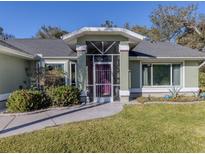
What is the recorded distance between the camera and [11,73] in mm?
13633

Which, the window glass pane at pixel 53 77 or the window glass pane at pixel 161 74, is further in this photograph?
the window glass pane at pixel 161 74

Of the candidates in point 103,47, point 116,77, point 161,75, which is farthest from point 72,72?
point 161,75

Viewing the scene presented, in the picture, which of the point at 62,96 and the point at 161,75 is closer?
the point at 62,96

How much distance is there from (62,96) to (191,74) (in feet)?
33.7

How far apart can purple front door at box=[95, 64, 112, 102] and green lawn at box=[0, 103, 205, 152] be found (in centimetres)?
425

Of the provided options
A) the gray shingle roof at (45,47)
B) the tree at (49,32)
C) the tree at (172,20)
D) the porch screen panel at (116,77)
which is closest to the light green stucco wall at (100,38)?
the porch screen panel at (116,77)

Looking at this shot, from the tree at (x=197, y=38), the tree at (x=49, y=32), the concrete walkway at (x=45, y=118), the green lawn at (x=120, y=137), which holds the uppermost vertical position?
the tree at (x=49, y=32)

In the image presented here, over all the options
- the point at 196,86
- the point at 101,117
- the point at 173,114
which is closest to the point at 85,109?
the point at 101,117

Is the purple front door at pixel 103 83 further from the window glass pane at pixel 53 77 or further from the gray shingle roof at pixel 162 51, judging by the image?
the gray shingle roof at pixel 162 51

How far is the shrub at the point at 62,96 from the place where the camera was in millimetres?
11820

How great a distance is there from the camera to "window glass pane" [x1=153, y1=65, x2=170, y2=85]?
16156mm

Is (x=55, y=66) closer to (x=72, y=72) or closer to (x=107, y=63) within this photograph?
(x=72, y=72)

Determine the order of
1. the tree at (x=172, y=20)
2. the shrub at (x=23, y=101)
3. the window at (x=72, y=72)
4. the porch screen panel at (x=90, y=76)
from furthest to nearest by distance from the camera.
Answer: the tree at (x=172, y=20) < the window at (x=72, y=72) < the porch screen panel at (x=90, y=76) < the shrub at (x=23, y=101)

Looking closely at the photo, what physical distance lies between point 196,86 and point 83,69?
916 centimetres
